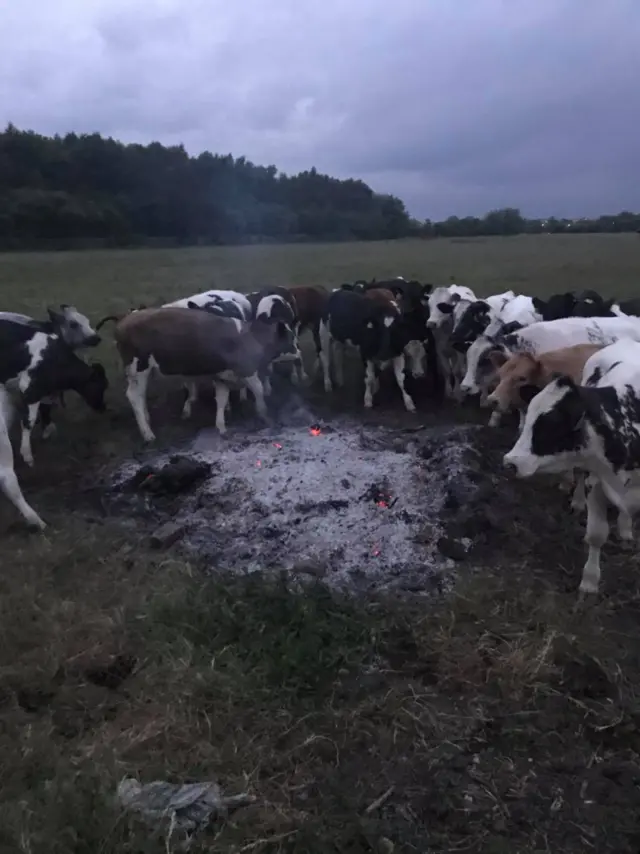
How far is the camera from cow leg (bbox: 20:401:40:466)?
920 centimetres

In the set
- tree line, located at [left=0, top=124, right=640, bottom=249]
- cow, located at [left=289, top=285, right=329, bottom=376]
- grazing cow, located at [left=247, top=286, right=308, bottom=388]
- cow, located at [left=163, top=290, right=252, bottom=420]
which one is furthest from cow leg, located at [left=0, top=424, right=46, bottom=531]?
tree line, located at [left=0, top=124, right=640, bottom=249]

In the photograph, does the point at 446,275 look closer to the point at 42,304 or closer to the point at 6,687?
the point at 42,304

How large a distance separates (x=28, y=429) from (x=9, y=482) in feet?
7.90

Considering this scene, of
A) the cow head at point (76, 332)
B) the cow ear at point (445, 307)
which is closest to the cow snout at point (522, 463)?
the cow ear at point (445, 307)

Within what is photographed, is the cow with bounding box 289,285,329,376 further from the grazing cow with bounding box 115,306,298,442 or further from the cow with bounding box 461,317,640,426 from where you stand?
the cow with bounding box 461,317,640,426

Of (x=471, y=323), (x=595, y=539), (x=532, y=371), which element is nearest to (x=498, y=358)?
(x=532, y=371)

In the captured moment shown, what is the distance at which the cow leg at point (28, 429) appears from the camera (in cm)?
920

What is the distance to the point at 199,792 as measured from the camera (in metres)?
3.99

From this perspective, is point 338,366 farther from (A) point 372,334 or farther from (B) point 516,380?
(B) point 516,380

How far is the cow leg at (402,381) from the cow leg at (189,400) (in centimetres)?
275

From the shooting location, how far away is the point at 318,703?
478cm

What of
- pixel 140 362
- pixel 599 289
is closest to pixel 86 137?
pixel 599 289

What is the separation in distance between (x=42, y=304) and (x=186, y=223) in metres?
29.3

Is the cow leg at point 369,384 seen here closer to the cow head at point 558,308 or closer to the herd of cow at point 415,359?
the herd of cow at point 415,359
